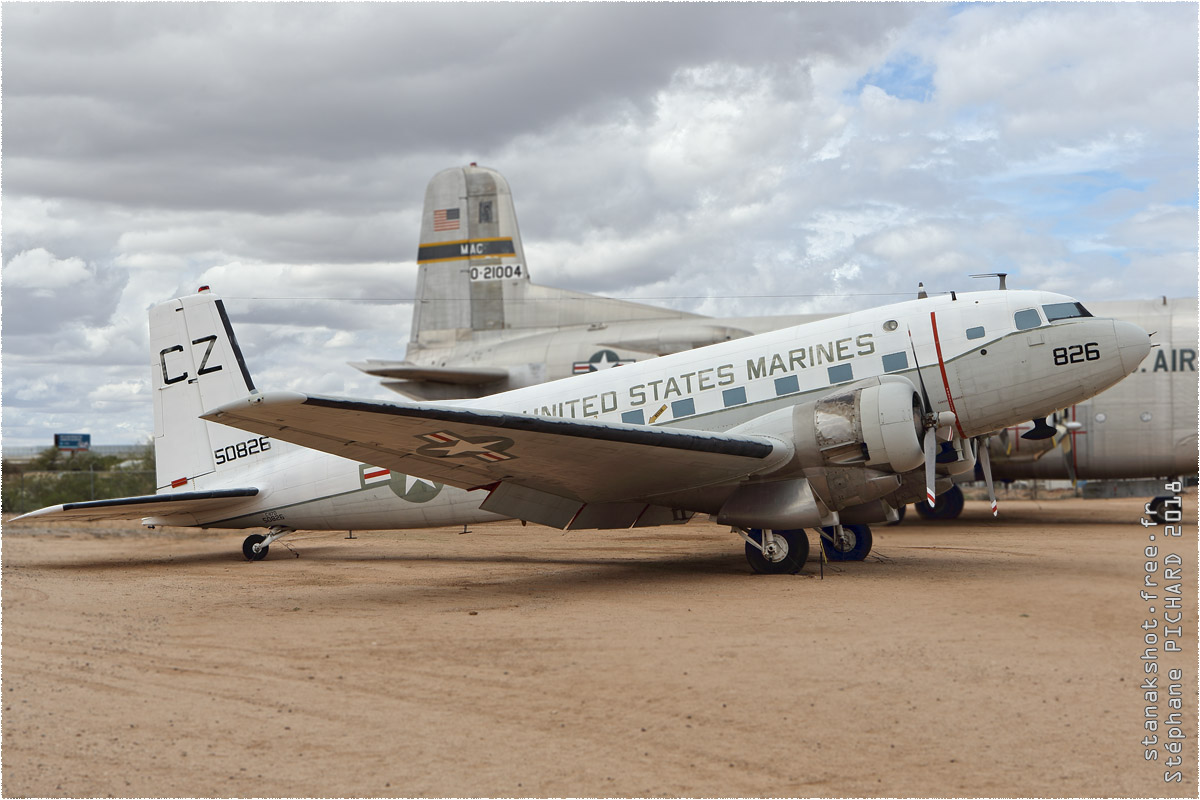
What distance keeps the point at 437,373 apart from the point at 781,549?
17.8 metres

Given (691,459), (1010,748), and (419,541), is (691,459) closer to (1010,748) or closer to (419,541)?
(1010,748)

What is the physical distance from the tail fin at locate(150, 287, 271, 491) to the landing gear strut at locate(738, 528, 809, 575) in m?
8.88

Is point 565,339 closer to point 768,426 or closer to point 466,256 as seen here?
point 466,256

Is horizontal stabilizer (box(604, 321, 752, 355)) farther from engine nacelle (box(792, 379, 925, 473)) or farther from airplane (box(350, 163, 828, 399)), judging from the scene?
engine nacelle (box(792, 379, 925, 473))

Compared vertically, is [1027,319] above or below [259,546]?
above

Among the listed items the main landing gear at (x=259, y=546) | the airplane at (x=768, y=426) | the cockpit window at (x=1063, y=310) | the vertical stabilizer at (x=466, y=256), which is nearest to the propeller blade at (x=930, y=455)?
the airplane at (x=768, y=426)

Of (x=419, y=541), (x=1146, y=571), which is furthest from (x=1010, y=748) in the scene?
(x=419, y=541)

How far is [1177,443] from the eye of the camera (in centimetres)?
2227

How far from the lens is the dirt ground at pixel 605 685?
5.24m

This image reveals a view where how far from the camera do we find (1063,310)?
12398 millimetres

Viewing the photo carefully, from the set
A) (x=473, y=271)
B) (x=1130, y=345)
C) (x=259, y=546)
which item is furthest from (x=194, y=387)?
(x=473, y=271)

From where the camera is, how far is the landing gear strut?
1252 cm

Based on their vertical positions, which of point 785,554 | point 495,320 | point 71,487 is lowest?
point 785,554

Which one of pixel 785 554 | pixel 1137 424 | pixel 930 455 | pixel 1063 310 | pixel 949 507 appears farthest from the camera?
pixel 949 507
